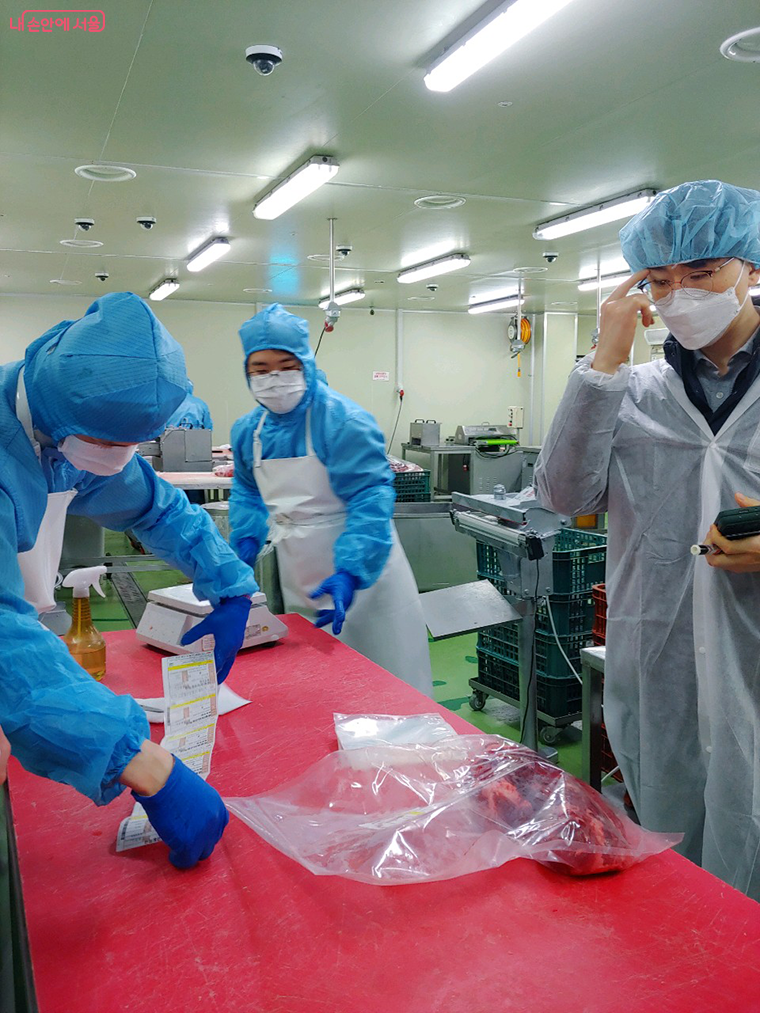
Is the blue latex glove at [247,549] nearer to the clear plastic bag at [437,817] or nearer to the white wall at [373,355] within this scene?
the clear plastic bag at [437,817]

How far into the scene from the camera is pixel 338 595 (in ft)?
6.50

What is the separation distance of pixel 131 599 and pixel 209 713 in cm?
303

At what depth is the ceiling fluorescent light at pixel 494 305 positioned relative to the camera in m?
9.68

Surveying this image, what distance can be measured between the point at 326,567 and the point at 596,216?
13.8 feet

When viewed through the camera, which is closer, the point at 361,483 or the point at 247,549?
the point at 361,483

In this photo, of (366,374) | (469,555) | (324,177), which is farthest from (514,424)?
(324,177)

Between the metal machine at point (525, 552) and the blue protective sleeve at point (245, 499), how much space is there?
0.78m

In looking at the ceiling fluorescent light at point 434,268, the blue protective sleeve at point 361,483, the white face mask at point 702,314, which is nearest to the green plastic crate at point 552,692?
the blue protective sleeve at point 361,483

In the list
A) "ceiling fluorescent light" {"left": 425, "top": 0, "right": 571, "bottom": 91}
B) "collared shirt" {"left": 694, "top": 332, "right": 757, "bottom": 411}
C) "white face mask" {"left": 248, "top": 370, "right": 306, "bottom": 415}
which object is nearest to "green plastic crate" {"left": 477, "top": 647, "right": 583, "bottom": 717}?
"white face mask" {"left": 248, "top": 370, "right": 306, "bottom": 415}

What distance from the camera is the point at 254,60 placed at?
2986mm

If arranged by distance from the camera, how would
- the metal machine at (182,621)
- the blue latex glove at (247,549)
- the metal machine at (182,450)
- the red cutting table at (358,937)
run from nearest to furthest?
the red cutting table at (358,937) → the metal machine at (182,621) → the blue latex glove at (247,549) → the metal machine at (182,450)

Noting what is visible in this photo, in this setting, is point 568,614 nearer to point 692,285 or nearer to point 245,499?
point 245,499

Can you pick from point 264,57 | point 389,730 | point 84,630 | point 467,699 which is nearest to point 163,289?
point 264,57

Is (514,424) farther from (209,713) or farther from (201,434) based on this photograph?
(209,713)
